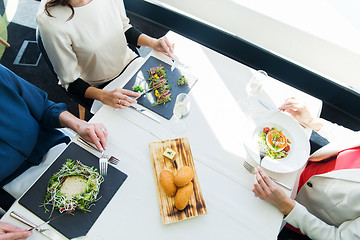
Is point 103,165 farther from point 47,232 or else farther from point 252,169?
point 252,169

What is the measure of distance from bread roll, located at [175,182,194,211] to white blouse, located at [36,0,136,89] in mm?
824

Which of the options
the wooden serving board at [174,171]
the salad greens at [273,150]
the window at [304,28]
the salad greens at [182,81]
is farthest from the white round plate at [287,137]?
the window at [304,28]

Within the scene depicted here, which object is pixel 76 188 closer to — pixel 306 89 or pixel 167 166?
pixel 167 166

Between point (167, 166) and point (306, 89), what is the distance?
1772mm

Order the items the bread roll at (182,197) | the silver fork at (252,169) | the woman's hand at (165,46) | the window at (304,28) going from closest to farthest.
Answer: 1. the bread roll at (182,197)
2. the silver fork at (252,169)
3. the woman's hand at (165,46)
4. the window at (304,28)

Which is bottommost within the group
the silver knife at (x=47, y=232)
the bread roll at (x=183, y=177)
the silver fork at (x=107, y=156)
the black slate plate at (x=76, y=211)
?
the silver knife at (x=47, y=232)

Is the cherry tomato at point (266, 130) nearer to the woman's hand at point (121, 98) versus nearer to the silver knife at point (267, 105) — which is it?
the silver knife at point (267, 105)

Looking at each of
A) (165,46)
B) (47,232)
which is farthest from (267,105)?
(47,232)

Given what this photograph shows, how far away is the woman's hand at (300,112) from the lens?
118 cm

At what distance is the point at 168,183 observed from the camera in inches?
36.9

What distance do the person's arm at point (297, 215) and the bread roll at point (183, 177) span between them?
0.26m

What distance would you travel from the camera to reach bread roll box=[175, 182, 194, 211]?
0.91 m

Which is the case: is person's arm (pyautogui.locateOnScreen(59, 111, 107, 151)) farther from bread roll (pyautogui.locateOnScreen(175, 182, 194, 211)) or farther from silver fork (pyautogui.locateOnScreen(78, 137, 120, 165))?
bread roll (pyautogui.locateOnScreen(175, 182, 194, 211))

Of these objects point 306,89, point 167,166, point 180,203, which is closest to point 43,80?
point 167,166
